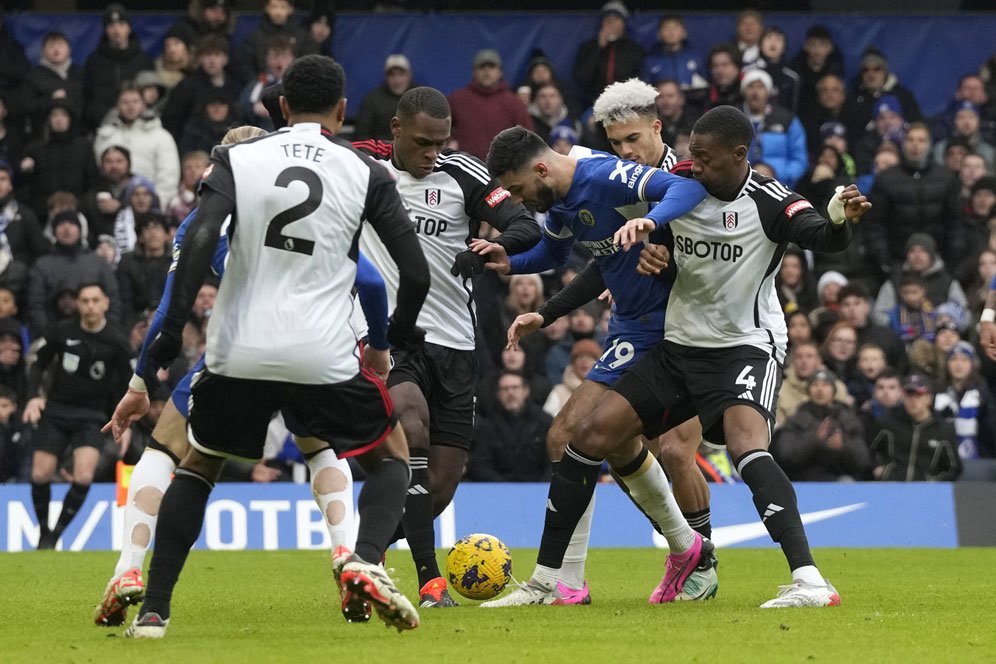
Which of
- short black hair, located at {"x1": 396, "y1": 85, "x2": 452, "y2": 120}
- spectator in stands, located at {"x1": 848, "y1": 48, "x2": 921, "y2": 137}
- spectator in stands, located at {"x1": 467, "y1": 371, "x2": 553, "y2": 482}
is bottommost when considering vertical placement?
spectator in stands, located at {"x1": 467, "y1": 371, "x2": 553, "y2": 482}

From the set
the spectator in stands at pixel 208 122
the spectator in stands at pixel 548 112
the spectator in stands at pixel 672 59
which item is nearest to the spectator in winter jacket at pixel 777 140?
the spectator in stands at pixel 672 59

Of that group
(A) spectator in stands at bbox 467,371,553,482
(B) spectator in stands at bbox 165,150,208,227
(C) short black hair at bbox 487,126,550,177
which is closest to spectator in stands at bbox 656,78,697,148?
(A) spectator in stands at bbox 467,371,553,482

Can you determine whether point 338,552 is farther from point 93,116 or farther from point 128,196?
point 93,116

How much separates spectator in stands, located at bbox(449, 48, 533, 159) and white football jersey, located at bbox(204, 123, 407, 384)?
11.1 m

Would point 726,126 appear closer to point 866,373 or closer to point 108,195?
point 866,373

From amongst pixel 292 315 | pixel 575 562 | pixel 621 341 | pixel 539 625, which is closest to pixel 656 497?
pixel 575 562

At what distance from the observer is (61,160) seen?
1803 cm

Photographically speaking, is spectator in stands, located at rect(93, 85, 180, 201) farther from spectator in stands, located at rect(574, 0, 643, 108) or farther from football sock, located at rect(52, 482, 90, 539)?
spectator in stands, located at rect(574, 0, 643, 108)

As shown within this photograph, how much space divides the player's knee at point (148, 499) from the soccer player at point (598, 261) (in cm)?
178

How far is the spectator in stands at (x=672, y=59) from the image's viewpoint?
19.2 metres

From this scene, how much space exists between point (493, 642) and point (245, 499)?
8446mm

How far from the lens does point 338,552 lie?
7414 millimetres

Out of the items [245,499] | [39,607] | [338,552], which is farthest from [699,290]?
[245,499]

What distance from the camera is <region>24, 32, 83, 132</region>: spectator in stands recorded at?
1842 cm
